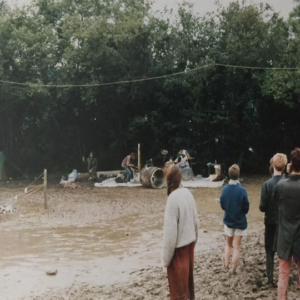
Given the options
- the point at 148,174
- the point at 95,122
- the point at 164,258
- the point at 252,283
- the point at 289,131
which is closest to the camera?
the point at 164,258

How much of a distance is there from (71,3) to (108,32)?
5.41m

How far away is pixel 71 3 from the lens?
28.0m

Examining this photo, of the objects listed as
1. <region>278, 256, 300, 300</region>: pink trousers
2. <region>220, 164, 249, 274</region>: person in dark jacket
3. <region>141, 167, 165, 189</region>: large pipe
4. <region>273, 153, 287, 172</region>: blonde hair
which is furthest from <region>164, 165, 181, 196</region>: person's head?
<region>141, 167, 165, 189</region>: large pipe

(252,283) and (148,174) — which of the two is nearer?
(252,283)

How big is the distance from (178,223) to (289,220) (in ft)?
3.87

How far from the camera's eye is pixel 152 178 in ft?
62.1

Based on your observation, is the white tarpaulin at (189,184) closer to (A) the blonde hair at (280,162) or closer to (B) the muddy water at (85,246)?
(B) the muddy water at (85,246)

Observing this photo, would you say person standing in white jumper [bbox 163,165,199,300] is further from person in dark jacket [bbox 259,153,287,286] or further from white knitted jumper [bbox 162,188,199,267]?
person in dark jacket [bbox 259,153,287,286]

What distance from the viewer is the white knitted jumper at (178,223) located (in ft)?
12.9

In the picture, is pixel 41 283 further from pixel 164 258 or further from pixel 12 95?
pixel 12 95

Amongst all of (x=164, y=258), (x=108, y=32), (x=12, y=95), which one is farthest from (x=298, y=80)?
(x=164, y=258)

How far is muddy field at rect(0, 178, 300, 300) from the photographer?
5.86 metres

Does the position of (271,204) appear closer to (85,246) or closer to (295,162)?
(295,162)

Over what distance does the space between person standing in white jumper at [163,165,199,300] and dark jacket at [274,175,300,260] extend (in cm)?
95
